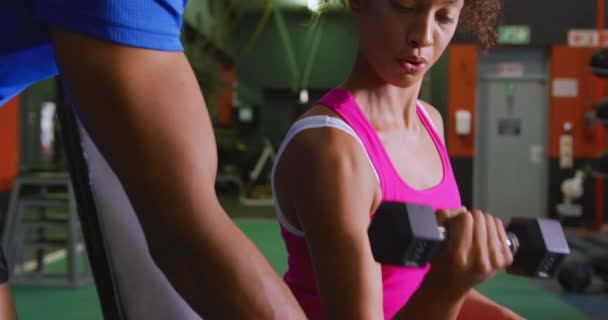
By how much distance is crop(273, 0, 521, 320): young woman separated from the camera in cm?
72

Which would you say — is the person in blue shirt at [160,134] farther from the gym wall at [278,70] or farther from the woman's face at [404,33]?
the gym wall at [278,70]

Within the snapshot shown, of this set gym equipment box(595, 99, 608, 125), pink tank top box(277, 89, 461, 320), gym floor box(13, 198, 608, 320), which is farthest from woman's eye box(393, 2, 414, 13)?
gym equipment box(595, 99, 608, 125)

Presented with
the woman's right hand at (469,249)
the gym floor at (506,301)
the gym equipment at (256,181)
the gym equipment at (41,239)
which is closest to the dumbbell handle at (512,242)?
the woman's right hand at (469,249)

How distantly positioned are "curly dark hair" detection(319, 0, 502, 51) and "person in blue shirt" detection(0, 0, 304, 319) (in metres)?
0.73

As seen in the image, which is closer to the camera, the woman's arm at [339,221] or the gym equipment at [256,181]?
the woman's arm at [339,221]

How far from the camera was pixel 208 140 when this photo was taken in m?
0.51

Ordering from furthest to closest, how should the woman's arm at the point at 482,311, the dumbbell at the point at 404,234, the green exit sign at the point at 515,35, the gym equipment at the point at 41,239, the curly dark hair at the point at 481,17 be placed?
the green exit sign at the point at 515,35, the gym equipment at the point at 41,239, the curly dark hair at the point at 481,17, the woman's arm at the point at 482,311, the dumbbell at the point at 404,234

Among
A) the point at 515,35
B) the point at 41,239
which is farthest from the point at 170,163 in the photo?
the point at 515,35

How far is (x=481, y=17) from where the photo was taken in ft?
4.05

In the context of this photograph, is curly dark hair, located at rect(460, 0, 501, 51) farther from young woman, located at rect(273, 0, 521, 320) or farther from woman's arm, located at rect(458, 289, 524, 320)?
woman's arm, located at rect(458, 289, 524, 320)

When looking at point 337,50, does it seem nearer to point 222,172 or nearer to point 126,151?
point 222,172

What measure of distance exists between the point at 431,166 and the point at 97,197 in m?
0.72

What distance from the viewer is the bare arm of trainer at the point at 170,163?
0.47m

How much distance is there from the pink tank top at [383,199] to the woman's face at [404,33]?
0.09 metres
